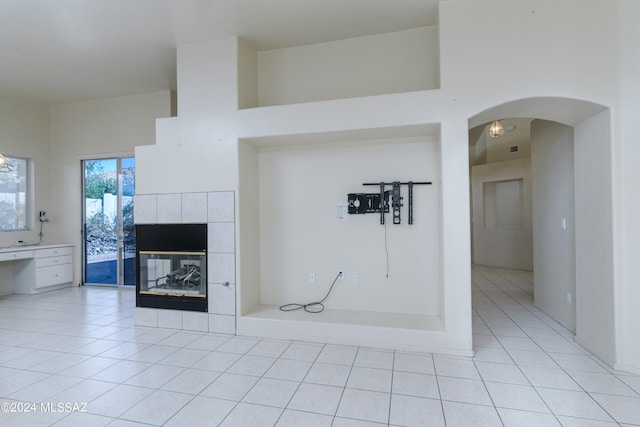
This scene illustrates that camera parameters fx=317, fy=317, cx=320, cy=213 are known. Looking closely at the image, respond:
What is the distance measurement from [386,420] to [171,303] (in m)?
2.78

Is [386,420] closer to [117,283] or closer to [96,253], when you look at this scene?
[117,283]

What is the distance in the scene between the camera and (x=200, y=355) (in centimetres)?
302

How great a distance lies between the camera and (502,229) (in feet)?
25.3

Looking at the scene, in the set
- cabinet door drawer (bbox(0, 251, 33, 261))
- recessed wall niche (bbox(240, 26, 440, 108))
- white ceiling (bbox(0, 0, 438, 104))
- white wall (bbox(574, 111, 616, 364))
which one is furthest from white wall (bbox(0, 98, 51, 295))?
white wall (bbox(574, 111, 616, 364))

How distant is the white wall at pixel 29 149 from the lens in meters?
5.41

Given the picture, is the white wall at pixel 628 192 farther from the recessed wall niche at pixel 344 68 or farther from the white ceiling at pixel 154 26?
the white ceiling at pixel 154 26

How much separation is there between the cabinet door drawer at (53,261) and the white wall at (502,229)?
29.8 ft

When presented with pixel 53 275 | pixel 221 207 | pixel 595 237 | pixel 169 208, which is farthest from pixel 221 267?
pixel 53 275

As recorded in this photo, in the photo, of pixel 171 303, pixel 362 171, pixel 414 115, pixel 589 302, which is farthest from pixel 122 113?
pixel 589 302

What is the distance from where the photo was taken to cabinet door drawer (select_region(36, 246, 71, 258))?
537 cm

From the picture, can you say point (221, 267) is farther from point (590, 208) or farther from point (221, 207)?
point (590, 208)

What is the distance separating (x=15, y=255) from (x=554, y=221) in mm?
7758

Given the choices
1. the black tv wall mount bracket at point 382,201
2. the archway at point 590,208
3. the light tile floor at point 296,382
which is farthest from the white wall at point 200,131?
the archway at point 590,208

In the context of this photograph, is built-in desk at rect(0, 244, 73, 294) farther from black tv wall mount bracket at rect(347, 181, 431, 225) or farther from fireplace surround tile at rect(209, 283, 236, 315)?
black tv wall mount bracket at rect(347, 181, 431, 225)
